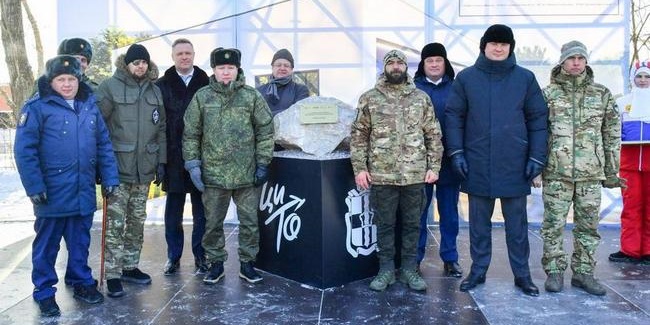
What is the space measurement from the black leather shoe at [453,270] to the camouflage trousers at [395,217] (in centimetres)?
Answer: 45

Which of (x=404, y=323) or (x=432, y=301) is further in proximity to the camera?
(x=432, y=301)

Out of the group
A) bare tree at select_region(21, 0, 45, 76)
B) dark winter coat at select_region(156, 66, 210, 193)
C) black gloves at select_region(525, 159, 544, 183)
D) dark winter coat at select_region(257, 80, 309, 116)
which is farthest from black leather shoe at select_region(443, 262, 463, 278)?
bare tree at select_region(21, 0, 45, 76)

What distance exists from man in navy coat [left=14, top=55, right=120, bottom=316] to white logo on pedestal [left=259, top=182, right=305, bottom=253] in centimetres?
110

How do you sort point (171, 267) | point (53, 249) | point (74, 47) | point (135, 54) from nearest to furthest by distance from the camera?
point (53, 249), point (135, 54), point (74, 47), point (171, 267)

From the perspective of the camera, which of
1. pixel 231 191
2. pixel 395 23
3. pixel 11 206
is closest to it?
pixel 231 191

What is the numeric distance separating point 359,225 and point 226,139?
1.12 meters

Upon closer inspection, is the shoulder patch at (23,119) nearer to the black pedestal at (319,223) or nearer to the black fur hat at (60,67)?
the black fur hat at (60,67)

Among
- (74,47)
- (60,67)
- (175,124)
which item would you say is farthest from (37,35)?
(60,67)

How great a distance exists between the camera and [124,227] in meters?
3.98

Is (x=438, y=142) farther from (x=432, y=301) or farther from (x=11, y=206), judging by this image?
(x=11, y=206)

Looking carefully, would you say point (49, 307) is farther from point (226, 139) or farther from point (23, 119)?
point (226, 139)

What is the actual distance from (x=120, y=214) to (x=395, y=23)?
3.43 meters

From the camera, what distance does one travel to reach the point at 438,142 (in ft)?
12.5

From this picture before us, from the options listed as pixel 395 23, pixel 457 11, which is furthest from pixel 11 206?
pixel 457 11
